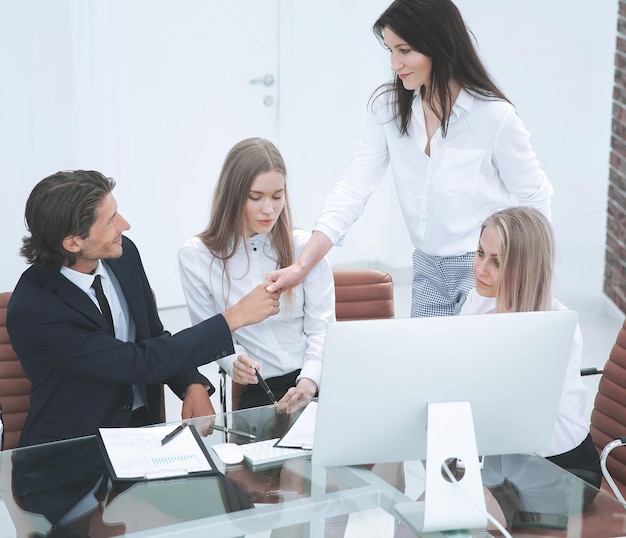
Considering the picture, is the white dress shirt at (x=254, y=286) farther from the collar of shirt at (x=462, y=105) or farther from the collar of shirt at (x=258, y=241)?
the collar of shirt at (x=462, y=105)

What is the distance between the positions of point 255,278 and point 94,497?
111 cm

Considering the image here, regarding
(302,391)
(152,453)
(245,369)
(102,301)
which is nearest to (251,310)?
(245,369)

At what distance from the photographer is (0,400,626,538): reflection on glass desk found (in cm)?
172

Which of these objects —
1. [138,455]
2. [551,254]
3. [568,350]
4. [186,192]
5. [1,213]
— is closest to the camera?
[568,350]

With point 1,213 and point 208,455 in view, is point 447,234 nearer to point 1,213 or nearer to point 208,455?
point 208,455

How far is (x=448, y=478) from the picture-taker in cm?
169

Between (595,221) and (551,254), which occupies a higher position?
(551,254)

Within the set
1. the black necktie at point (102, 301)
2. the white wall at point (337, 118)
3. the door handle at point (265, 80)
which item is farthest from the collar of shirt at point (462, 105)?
the door handle at point (265, 80)

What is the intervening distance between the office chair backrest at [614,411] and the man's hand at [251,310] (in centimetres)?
90

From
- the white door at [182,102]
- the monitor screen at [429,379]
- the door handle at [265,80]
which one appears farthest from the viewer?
the door handle at [265,80]

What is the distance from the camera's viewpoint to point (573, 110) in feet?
17.9

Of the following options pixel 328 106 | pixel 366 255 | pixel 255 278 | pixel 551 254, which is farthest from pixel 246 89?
pixel 551 254

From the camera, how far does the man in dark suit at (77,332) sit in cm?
231

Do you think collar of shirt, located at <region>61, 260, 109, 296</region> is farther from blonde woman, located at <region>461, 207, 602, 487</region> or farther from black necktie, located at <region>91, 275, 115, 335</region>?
blonde woman, located at <region>461, 207, 602, 487</region>
